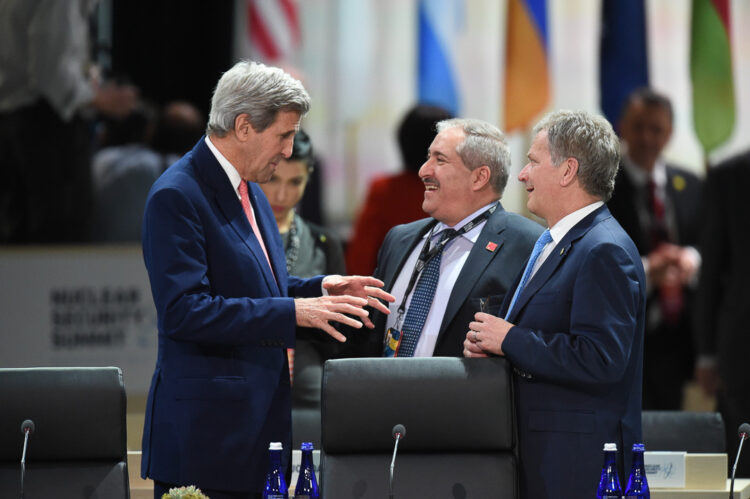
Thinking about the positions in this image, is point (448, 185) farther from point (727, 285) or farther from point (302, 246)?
point (727, 285)

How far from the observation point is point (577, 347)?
2.42 metres

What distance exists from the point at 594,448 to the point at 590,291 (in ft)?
1.17

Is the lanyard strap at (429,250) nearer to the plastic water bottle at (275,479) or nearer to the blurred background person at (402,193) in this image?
the plastic water bottle at (275,479)

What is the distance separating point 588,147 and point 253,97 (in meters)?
0.82

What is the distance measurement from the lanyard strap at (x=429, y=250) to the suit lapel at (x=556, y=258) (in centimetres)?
45

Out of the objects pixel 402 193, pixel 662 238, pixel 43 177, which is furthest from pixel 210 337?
pixel 43 177

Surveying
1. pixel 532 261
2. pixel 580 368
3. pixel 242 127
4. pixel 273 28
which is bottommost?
pixel 580 368

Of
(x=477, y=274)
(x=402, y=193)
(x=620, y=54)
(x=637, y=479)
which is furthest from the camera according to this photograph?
(x=620, y=54)

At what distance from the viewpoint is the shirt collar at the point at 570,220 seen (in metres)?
2.63

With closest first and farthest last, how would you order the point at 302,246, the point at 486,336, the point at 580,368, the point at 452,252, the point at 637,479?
the point at 637,479, the point at 580,368, the point at 486,336, the point at 452,252, the point at 302,246

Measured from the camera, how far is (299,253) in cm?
368

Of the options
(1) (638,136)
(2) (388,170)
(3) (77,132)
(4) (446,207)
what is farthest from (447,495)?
(2) (388,170)

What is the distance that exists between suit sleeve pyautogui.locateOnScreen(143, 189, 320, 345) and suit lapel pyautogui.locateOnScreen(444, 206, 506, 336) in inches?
20.3

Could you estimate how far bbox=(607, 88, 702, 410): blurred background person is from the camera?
5.12 meters
